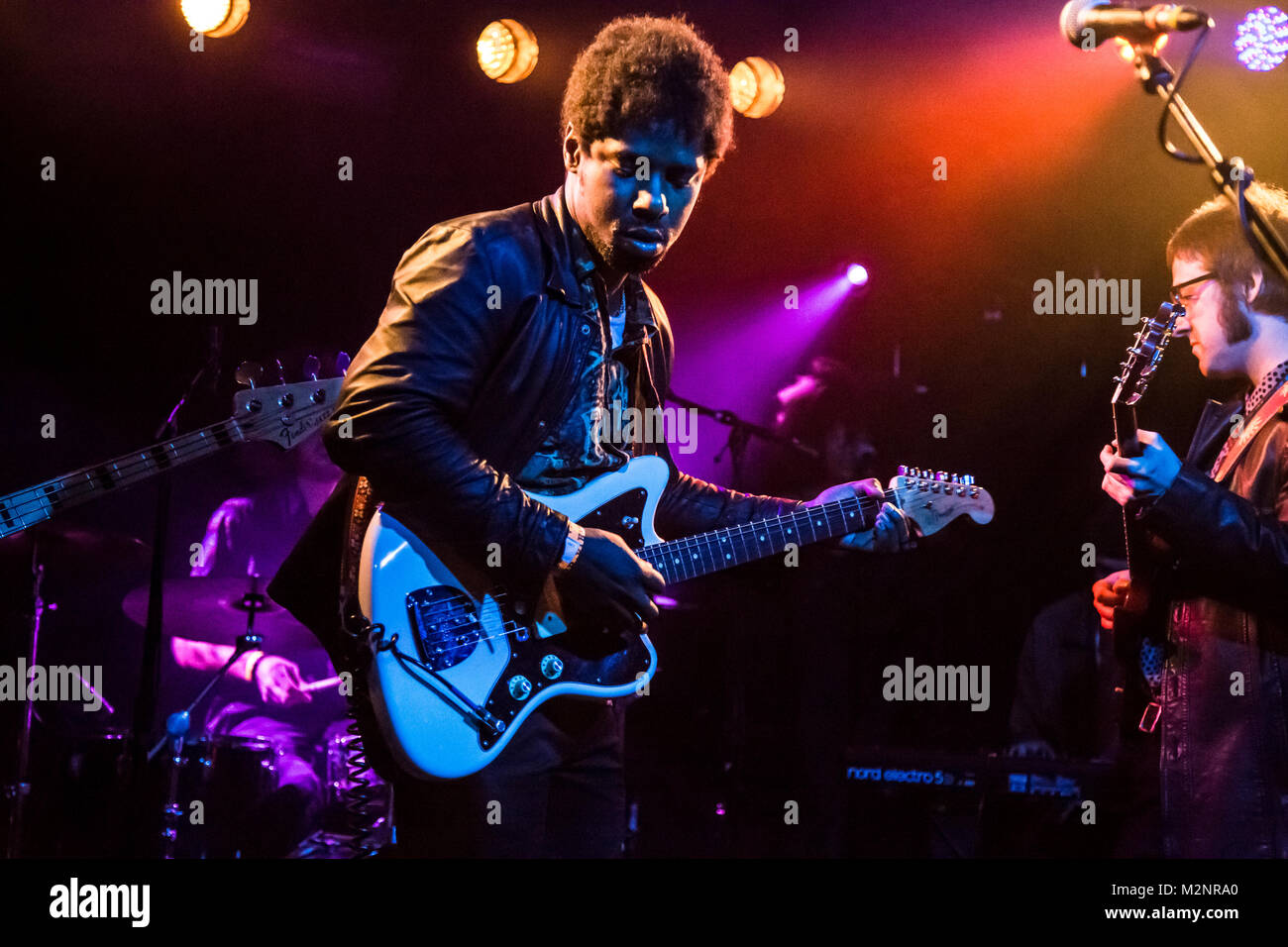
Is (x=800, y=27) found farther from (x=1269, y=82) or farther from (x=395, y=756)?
(x=395, y=756)

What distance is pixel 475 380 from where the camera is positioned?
231 centimetres

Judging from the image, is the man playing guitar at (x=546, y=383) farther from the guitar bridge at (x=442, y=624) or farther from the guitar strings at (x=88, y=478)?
the guitar strings at (x=88, y=478)

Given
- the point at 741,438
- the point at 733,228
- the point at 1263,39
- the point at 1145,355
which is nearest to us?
the point at 1145,355

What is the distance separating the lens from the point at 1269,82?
14.9 feet

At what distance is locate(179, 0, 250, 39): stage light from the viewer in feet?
14.2

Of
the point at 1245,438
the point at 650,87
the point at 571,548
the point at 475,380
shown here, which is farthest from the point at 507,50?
the point at 1245,438

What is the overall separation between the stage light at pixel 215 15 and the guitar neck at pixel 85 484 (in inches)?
71.9

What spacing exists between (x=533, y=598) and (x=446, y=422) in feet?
1.55

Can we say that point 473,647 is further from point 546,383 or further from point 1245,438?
point 1245,438

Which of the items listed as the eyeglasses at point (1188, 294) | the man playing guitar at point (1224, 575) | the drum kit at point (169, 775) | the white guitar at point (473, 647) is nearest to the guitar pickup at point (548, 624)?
the white guitar at point (473, 647)

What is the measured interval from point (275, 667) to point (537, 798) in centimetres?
355

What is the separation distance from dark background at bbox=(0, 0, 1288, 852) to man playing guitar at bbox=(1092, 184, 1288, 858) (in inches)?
77.8

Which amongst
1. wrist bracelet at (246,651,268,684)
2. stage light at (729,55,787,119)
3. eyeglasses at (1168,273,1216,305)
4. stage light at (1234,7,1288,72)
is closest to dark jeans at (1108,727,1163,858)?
eyeglasses at (1168,273,1216,305)

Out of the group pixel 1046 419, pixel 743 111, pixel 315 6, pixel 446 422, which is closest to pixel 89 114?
pixel 315 6
